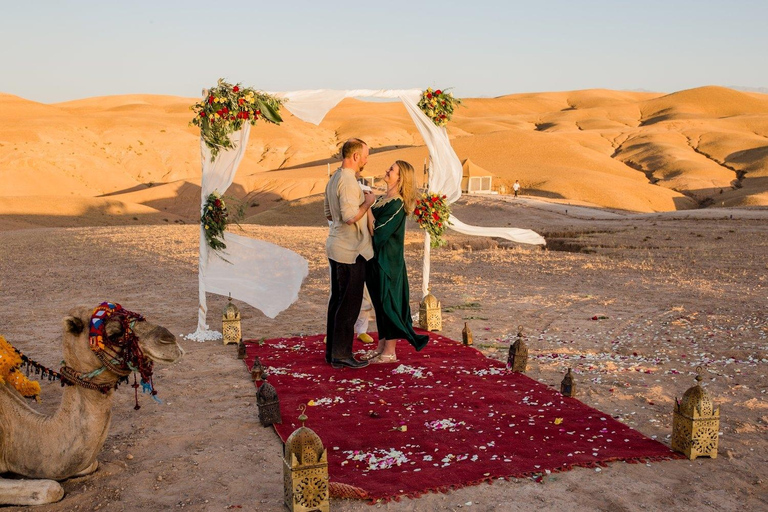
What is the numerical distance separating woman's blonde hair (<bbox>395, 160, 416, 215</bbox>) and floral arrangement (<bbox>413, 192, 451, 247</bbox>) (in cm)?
156

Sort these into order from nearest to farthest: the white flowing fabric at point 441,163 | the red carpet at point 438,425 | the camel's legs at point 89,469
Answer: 1. the camel's legs at point 89,469
2. the red carpet at point 438,425
3. the white flowing fabric at point 441,163

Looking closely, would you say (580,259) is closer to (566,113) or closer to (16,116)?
(16,116)

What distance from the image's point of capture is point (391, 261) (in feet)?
25.8

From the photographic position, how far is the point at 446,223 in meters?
9.88

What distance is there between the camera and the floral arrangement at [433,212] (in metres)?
9.55

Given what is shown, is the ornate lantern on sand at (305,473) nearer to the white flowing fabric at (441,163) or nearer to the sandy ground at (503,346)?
the sandy ground at (503,346)

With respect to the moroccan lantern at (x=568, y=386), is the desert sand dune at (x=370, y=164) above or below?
above

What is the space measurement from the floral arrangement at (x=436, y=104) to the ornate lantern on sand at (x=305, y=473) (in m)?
6.60

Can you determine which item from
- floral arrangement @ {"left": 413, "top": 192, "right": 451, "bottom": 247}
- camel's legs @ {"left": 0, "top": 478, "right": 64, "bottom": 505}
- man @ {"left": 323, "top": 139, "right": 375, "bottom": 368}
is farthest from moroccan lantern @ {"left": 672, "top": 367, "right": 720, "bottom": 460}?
floral arrangement @ {"left": 413, "top": 192, "right": 451, "bottom": 247}

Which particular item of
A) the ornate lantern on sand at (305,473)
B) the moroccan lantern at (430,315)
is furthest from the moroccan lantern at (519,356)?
the ornate lantern on sand at (305,473)

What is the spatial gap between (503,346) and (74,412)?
5751mm

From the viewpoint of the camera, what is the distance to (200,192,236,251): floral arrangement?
28.9 ft

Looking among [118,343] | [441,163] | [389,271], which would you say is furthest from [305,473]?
[441,163]

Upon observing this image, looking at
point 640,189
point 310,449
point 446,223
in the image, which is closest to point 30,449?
point 310,449
